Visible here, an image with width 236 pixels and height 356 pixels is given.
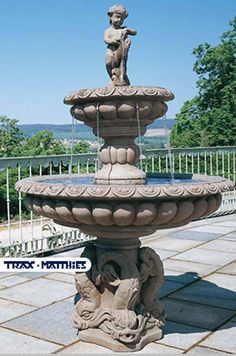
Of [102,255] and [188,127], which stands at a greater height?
[188,127]

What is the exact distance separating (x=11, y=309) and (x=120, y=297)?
1405 millimetres

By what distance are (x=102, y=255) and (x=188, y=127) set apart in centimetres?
3173

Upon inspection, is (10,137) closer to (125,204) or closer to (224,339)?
(224,339)

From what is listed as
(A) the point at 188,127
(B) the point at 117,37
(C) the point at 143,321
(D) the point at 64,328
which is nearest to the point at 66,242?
(D) the point at 64,328

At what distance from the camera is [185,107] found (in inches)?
1417

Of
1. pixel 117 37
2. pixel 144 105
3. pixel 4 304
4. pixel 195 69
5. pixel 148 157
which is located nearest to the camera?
pixel 144 105

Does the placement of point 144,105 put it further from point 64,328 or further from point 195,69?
point 195,69

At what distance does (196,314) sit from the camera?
171 inches

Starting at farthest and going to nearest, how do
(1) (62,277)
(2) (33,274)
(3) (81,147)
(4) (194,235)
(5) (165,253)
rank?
(3) (81,147) < (4) (194,235) < (5) (165,253) < (2) (33,274) < (1) (62,277)

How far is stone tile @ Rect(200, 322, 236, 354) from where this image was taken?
3643 mm

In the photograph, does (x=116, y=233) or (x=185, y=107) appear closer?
(x=116, y=233)

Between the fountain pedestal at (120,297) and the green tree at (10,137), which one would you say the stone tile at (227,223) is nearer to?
the fountain pedestal at (120,297)

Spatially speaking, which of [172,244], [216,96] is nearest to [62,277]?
[172,244]

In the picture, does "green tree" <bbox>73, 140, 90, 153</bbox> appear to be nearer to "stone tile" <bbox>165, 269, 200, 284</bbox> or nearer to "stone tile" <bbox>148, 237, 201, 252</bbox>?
"stone tile" <bbox>148, 237, 201, 252</bbox>
